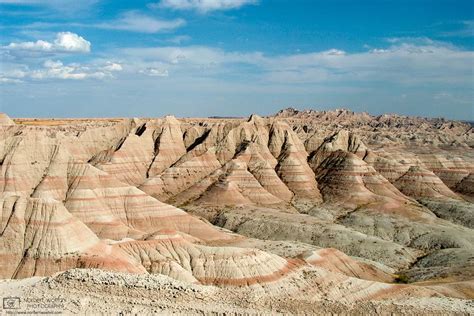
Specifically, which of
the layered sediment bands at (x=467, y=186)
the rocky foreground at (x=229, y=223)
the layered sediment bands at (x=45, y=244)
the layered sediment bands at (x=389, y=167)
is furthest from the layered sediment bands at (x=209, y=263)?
the layered sediment bands at (x=467, y=186)

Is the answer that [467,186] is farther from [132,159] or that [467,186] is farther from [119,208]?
[119,208]

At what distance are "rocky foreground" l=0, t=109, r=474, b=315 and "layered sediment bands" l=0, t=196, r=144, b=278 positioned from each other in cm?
12

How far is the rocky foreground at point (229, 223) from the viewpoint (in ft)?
116

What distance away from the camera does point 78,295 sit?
31.4 m

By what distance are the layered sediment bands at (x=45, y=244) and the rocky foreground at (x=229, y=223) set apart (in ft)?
0.40

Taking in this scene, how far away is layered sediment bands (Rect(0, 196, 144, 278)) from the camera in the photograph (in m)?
42.0

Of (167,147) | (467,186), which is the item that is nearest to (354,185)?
(467,186)

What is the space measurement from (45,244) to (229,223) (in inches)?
2101

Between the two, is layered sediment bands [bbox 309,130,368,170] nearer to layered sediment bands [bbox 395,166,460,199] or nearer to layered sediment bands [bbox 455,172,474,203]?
layered sediment bands [bbox 395,166,460,199]

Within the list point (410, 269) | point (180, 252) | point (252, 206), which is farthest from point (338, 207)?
point (180, 252)

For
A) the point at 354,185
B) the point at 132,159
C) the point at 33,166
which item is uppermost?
the point at 33,166

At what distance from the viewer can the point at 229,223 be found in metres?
94.0

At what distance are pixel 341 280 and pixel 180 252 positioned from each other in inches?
669

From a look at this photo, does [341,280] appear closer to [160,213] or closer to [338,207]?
[160,213]
